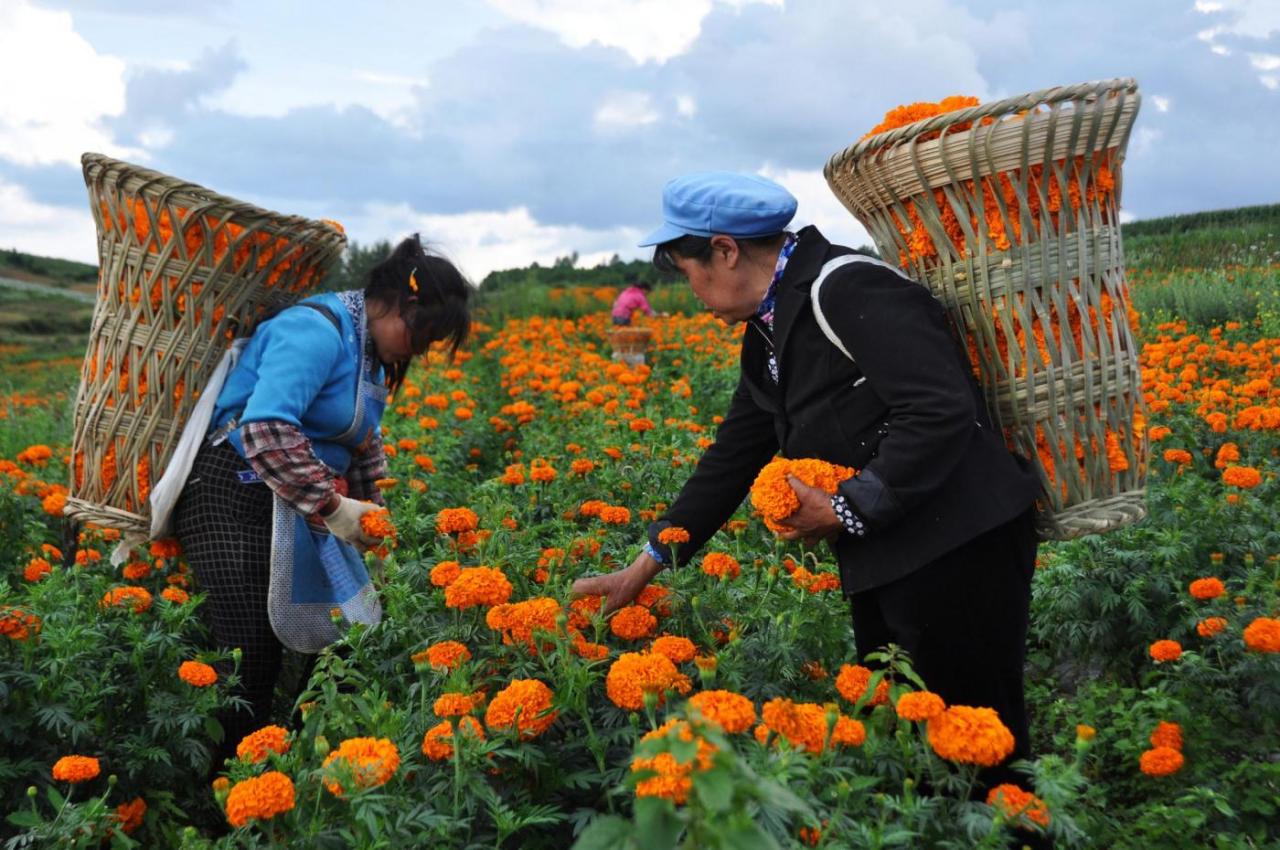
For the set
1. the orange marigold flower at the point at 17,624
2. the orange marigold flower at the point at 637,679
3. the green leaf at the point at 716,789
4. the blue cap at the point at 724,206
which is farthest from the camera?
the orange marigold flower at the point at 17,624

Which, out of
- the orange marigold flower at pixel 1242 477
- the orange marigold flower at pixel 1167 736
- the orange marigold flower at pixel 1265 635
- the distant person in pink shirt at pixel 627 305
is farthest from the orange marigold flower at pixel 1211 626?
the distant person in pink shirt at pixel 627 305

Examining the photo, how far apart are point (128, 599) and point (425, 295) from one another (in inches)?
46.0

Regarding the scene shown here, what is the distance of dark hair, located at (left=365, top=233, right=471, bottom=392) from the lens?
3094mm

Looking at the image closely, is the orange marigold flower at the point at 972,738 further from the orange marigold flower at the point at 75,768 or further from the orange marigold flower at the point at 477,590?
the orange marigold flower at the point at 75,768

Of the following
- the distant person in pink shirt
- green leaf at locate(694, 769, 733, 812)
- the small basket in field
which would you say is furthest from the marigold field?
the distant person in pink shirt

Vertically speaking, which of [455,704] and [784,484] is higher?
[784,484]

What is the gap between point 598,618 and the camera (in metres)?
2.07

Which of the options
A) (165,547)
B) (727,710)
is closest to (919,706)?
(727,710)

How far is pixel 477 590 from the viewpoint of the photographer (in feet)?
6.55

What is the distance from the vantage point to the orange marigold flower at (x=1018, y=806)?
58.4 inches

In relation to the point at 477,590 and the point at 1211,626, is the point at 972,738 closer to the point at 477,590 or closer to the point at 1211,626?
the point at 477,590

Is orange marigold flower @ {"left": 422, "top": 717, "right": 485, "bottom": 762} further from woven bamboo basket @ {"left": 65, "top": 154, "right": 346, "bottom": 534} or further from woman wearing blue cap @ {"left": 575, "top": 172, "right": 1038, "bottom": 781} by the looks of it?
woven bamboo basket @ {"left": 65, "top": 154, "right": 346, "bottom": 534}

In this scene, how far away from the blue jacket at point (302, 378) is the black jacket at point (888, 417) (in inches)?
50.3

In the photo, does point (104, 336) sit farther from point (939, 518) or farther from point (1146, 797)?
point (1146, 797)
